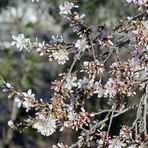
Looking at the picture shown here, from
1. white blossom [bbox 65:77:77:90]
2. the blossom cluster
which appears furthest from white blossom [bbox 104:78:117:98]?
white blossom [bbox 65:77:77:90]

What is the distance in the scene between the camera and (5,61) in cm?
763

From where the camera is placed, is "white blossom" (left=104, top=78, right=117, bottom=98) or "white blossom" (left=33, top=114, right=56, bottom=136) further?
"white blossom" (left=104, top=78, right=117, bottom=98)

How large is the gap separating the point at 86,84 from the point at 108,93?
108mm

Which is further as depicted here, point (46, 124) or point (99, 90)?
point (99, 90)

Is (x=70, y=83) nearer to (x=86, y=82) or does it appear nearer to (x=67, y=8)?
(x=86, y=82)

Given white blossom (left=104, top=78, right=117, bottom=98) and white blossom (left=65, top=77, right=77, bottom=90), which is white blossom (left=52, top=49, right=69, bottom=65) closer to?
white blossom (left=65, top=77, right=77, bottom=90)

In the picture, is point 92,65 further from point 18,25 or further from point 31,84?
point 18,25

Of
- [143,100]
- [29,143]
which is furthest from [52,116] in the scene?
[29,143]

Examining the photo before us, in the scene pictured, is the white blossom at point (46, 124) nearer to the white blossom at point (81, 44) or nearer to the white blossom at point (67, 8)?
the white blossom at point (81, 44)

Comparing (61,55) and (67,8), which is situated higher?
(67,8)

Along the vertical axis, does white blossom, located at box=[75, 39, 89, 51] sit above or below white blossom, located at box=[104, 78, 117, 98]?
above

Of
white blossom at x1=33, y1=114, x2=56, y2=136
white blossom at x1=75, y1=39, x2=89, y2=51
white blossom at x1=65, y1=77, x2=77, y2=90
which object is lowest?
white blossom at x1=33, y1=114, x2=56, y2=136


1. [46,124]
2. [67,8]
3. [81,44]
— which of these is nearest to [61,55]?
[81,44]

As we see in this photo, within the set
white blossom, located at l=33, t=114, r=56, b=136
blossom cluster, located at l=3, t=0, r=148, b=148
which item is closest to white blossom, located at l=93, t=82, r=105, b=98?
blossom cluster, located at l=3, t=0, r=148, b=148
